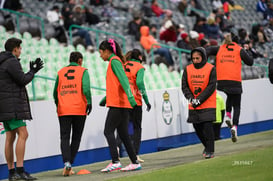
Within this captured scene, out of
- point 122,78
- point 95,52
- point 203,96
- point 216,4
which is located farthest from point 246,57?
point 216,4

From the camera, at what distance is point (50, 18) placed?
19125 mm

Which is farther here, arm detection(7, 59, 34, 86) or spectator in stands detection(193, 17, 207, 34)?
spectator in stands detection(193, 17, 207, 34)

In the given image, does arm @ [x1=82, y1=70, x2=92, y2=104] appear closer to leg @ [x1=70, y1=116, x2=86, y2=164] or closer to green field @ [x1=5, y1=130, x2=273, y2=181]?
leg @ [x1=70, y1=116, x2=86, y2=164]

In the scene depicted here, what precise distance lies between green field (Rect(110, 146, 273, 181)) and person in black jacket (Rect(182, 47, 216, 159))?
0.69 meters

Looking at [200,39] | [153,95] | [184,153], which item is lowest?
[184,153]

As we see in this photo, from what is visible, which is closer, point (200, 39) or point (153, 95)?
point (153, 95)

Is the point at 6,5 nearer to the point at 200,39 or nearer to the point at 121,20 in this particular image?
the point at 121,20

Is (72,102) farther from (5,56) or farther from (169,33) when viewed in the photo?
(169,33)

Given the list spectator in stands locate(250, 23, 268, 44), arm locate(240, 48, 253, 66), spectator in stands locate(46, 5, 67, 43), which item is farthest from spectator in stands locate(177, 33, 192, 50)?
arm locate(240, 48, 253, 66)

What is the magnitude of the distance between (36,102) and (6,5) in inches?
305

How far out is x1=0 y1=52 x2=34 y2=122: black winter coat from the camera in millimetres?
9484

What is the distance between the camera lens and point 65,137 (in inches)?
401

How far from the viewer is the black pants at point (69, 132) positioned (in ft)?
33.3

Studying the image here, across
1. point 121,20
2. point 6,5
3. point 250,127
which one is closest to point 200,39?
point 121,20
